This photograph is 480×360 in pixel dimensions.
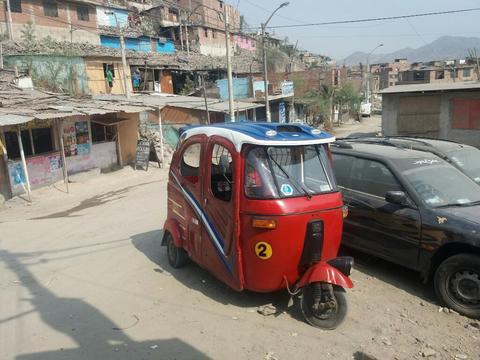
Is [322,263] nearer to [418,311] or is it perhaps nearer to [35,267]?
[418,311]

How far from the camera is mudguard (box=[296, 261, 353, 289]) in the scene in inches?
180

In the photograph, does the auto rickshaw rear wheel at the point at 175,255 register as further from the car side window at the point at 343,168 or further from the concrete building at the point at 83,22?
the concrete building at the point at 83,22

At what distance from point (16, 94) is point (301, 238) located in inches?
591

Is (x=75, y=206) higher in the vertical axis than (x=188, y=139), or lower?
lower

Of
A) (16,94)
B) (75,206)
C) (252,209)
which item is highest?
(16,94)

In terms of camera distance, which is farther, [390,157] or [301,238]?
[390,157]

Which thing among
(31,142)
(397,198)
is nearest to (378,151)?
(397,198)

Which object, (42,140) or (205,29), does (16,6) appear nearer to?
(205,29)

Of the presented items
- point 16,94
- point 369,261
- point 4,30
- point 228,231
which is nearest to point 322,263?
point 228,231

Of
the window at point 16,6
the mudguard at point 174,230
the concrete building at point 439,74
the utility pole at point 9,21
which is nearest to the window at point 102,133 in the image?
the mudguard at point 174,230

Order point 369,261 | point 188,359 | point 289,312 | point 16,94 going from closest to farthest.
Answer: point 188,359, point 289,312, point 369,261, point 16,94

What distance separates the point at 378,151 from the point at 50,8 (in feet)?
125

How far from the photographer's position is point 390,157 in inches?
250

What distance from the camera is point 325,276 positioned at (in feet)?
15.1
